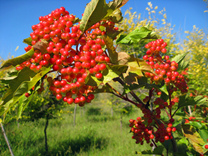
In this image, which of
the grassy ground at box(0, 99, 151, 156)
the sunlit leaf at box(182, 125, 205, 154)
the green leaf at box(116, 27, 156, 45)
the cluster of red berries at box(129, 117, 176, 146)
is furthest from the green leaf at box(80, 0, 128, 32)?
the grassy ground at box(0, 99, 151, 156)

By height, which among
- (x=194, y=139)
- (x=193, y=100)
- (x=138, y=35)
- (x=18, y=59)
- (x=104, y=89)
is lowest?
(x=194, y=139)

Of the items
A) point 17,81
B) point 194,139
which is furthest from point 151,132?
point 17,81

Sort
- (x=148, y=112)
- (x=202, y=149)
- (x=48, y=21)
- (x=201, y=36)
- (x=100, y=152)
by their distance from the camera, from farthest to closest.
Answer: (x=201, y=36) < (x=100, y=152) < (x=202, y=149) < (x=148, y=112) < (x=48, y=21)

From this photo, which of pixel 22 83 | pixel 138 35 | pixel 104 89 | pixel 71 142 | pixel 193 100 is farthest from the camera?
pixel 71 142

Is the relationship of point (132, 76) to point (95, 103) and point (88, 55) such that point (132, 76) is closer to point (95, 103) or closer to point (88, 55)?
point (88, 55)

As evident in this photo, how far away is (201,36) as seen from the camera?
72.0ft

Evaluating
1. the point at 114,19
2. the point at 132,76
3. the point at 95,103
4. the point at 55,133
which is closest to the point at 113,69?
the point at 132,76

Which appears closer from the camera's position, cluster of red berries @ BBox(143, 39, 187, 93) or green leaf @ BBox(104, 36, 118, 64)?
green leaf @ BBox(104, 36, 118, 64)

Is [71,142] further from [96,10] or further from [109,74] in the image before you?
[96,10]

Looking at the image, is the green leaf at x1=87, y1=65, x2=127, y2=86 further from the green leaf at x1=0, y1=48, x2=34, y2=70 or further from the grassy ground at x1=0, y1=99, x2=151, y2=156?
the grassy ground at x1=0, y1=99, x2=151, y2=156

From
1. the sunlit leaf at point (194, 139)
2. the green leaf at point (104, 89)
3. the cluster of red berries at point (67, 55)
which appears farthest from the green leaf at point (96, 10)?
the sunlit leaf at point (194, 139)

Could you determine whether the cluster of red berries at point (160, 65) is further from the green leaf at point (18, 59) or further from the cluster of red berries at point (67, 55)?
the green leaf at point (18, 59)

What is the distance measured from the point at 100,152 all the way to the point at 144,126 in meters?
5.75

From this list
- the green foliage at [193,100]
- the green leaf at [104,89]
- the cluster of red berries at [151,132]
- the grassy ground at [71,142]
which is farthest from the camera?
the grassy ground at [71,142]
